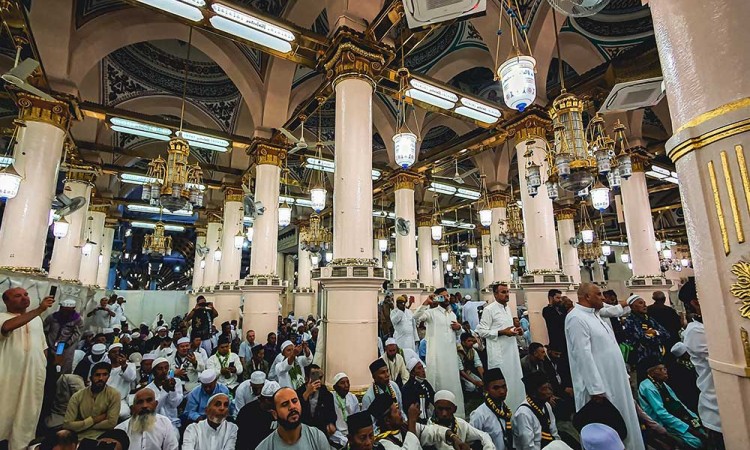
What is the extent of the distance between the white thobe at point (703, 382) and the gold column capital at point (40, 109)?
8163 millimetres

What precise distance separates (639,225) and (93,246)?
1440 centimetres

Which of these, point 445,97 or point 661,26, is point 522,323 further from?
point 661,26

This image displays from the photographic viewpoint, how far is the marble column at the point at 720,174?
1324 mm

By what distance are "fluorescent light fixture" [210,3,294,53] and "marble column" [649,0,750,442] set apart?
15.5 ft

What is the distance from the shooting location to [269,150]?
7.49 metres

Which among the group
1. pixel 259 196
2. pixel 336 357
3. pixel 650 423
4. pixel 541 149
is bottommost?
pixel 650 423

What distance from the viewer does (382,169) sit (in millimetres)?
9898

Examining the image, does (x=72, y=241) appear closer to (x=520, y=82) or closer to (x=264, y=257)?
→ (x=264, y=257)

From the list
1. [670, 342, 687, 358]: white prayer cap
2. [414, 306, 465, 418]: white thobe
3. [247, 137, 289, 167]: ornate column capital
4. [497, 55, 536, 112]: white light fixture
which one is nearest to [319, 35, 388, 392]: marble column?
[414, 306, 465, 418]: white thobe

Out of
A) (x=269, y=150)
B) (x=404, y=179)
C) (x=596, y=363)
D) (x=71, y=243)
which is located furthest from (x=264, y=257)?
(x=596, y=363)

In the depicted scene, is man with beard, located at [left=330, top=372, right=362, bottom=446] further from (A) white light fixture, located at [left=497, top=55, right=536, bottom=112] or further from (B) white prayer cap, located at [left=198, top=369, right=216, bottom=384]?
(A) white light fixture, located at [left=497, top=55, right=536, bottom=112]

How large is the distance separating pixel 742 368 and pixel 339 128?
428 cm

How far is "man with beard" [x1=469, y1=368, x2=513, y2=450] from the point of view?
2.80m

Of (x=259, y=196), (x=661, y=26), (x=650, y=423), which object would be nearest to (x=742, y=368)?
(x=661, y=26)
